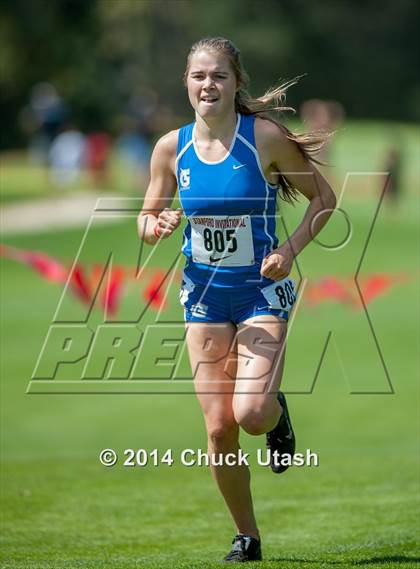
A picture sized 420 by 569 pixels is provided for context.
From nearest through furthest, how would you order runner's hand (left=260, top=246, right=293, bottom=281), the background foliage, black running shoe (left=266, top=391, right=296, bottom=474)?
runner's hand (left=260, top=246, right=293, bottom=281) < black running shoe (left=266, top=391, right=296, bottom=474) < the background foliage

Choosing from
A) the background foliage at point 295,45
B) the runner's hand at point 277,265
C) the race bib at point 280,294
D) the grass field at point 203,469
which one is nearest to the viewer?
the runner's hand at point 277,265

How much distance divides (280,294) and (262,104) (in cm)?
100

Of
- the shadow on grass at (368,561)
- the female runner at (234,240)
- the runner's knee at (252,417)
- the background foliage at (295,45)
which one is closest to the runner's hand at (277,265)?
the female runner at (234,240)

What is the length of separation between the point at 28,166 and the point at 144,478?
3530cm

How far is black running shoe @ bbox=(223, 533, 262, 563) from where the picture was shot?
6581 millimetres

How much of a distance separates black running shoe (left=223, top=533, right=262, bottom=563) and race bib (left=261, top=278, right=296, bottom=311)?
1.23 meters

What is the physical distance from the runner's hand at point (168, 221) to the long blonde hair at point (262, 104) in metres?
0.60

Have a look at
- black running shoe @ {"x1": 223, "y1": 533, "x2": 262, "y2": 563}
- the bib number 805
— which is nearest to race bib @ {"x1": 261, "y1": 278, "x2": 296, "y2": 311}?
the bib number 805

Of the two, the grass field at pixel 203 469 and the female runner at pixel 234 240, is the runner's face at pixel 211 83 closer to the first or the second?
the female runner at pixel 234 240

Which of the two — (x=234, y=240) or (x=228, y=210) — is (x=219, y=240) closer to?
(x=234, y=240)

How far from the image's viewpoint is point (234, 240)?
648cm

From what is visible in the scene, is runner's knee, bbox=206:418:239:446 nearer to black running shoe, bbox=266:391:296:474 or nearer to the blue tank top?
black running shoe, bbox=266:391:296:474

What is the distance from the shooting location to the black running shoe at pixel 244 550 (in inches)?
259

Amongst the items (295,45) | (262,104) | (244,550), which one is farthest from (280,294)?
(295,45)
